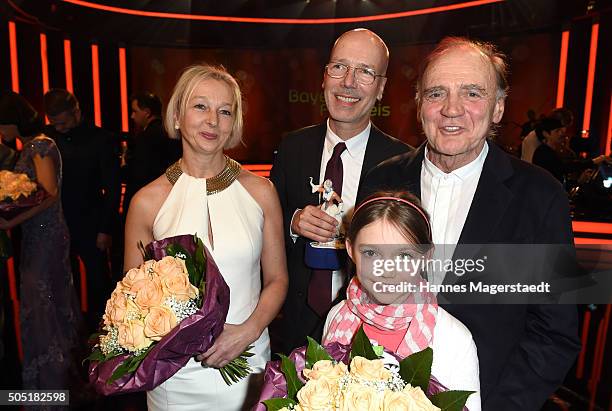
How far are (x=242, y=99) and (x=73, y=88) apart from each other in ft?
31.6

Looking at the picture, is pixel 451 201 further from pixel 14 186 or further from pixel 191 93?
pixel 14 186

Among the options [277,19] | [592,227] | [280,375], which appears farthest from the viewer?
[277,19]

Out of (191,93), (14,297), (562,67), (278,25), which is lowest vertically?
(14,297)

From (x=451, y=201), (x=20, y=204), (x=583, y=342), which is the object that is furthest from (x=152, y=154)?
(x=583, y=342)

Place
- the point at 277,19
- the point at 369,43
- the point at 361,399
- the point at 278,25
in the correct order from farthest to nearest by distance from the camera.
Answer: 1. the point at 278,25
2. the point at 277,19
3. the point at 369,43
4. the point at 361,399

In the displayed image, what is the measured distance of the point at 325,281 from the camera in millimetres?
2268

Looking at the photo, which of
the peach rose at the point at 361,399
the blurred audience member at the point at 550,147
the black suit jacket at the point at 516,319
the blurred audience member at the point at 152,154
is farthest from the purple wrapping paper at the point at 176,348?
the blurred audience member at the point at 550,147

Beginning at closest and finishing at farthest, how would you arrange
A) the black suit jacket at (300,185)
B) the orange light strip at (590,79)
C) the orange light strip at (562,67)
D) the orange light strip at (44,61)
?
the black suit jacket at (300,185) → the orange light strip at (590,79) → the orange light strip at (562,67) → the orange light strip at (44,61)

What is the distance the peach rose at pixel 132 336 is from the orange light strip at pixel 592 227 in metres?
4.63

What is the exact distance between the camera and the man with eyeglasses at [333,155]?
2.23 metres

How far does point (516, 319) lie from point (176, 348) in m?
1.05

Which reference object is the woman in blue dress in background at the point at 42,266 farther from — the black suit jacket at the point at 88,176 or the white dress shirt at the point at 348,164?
the white dress shirt at the point at 348,164

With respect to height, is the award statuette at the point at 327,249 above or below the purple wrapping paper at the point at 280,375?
above

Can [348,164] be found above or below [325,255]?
above
